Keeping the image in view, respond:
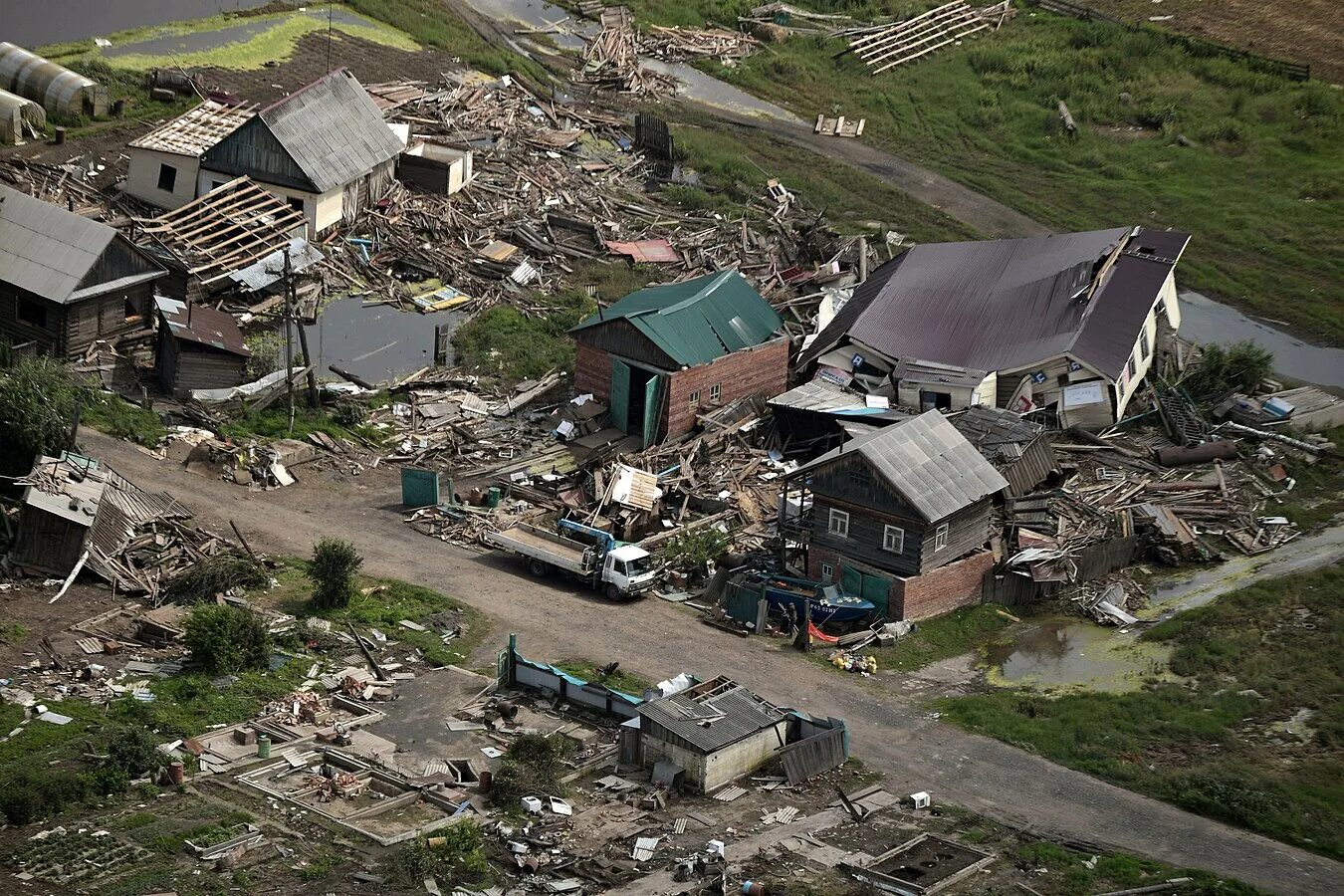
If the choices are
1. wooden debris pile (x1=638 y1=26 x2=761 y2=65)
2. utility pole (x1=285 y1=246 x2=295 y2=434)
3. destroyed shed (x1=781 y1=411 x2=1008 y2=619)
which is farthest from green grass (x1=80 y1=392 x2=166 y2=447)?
wooden debris pile (x1=638 y1=26 x2=761 y2=65)

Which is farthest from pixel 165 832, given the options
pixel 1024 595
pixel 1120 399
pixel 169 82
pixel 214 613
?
pixel 169 82

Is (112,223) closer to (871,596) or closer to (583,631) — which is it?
(583,631)

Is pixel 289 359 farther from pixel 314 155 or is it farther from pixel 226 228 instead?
pixel 314 155

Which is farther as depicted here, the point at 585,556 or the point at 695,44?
the point at 695,44

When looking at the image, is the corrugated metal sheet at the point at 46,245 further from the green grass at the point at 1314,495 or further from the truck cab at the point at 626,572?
the green grass at the point at 1314,495

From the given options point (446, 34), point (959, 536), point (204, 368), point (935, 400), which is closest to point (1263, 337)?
point (935, 400)

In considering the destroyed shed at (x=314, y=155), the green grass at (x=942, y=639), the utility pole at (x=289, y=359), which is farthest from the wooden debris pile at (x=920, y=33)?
the green grass at (x=942, y=639)

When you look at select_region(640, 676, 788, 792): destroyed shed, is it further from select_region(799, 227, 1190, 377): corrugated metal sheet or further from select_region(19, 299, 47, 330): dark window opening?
select_region(19, 299, 47, 330): dark window opening
